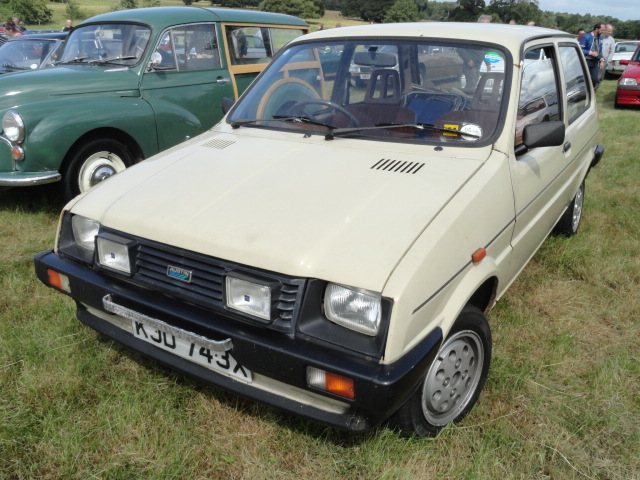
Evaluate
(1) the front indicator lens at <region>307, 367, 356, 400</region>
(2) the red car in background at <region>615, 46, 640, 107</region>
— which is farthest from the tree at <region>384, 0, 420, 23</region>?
(1) the front indicator lens at <region>307, 367, 356, 400</region>

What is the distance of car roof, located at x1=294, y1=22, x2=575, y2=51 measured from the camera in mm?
2963

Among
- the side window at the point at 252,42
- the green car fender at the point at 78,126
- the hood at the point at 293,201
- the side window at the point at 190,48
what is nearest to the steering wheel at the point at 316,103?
the hood at the point at 293,201

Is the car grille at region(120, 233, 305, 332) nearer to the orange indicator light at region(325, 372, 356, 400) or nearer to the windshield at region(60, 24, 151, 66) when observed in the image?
the orange indicator light at region(325, 372, 356, 400)

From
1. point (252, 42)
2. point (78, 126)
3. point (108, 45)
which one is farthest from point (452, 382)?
point (252, 42)

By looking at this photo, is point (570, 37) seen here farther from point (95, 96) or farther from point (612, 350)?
point (95, 96)

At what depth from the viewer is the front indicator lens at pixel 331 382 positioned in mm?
1823

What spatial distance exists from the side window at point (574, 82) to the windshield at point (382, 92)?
1.14 m

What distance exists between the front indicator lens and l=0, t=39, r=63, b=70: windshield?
636cm

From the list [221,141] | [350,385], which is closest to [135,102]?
[221,141]

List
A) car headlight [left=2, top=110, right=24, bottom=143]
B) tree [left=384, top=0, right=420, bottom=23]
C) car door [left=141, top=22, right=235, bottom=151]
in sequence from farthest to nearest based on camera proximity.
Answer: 1. tree [left=384, top=0, right=420, bottom=23]
2. car door [left=141, top=22, right=235, bottom=151]
3. car headlight [left=2, top=110, right=24, bottom=143]

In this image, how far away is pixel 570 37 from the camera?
4.06m

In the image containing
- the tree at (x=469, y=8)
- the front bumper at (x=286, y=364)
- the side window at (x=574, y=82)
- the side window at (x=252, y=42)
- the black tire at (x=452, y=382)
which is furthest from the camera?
the tree at (x=469, y=8)

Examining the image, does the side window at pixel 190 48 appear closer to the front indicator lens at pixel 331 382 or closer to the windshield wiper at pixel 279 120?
the windshield wiper at pixel 279 120

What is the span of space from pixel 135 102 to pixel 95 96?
1.22 feet
